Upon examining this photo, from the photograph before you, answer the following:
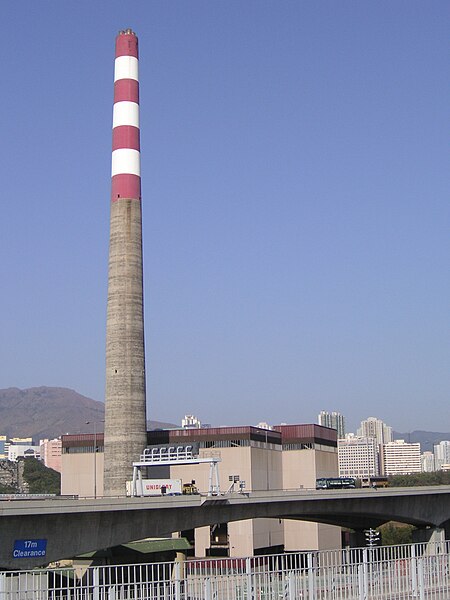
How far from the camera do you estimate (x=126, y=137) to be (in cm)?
7381

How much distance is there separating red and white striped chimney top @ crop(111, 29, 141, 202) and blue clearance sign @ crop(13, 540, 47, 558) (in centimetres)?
3472

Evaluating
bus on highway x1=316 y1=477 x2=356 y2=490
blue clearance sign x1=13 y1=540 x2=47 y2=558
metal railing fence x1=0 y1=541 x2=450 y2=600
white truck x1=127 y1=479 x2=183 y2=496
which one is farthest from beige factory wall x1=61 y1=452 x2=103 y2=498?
metal railing fence x1=0 y1=541 x2=450 y2=600

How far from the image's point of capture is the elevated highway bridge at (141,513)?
45719 millimetres

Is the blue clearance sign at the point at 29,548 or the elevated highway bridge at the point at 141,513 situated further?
the elevated highway bridge at the point at 141,513

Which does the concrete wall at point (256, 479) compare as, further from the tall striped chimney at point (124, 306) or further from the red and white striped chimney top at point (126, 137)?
the red and white striped chimney top at point (126, 137)

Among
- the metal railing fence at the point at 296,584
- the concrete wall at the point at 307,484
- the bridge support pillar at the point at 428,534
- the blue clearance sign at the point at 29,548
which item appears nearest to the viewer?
the metal railing fence at the point at 296,584

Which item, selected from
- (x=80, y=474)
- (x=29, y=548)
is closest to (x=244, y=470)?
(x=80, y=474)

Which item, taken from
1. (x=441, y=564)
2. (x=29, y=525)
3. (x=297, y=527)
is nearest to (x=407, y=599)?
(x=441, y=564)

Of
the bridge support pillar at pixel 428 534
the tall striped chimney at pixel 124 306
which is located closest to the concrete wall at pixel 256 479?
the tall striped chimney at pixel 124 306

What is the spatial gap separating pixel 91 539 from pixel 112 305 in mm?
27531

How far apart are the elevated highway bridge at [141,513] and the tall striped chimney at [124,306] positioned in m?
14.9

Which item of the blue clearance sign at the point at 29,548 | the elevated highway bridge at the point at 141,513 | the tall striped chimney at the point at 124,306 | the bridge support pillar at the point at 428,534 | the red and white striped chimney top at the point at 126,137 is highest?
the red and white striped chimney top at the point at 126,137

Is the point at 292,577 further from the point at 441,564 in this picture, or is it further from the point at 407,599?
the point at 441,564

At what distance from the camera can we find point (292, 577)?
20672mm
